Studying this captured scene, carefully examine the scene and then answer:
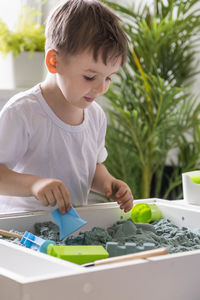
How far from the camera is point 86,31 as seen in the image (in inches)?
42.1

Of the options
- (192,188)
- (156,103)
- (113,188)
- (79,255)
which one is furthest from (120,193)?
(156,103)

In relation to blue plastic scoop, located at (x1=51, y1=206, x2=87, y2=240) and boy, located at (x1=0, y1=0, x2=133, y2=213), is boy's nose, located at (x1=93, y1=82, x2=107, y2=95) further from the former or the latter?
blue plastic scoop, located at (x1=51, y1=206, x2=87, y2=240)

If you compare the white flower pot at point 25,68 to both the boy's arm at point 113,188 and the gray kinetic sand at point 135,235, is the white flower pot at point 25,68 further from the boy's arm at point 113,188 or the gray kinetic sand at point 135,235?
the gray kinetic sand at point 135,235

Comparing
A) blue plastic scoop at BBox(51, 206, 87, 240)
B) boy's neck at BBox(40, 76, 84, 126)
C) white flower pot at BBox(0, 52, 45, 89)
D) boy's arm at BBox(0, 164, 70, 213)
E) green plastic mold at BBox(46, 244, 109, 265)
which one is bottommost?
green plastic mold at BBox(46, 244, 109, 265)

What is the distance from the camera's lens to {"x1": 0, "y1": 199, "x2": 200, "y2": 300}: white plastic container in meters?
0.58

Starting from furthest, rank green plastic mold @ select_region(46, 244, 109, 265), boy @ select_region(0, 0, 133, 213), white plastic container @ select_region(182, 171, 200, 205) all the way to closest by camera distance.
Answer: white plastic container @ select_region(182, 171, 200, 205)
boy @ select_region(0, 0, 133, 213)
green plastic mold @ select_region(46, 244, 109, 265)

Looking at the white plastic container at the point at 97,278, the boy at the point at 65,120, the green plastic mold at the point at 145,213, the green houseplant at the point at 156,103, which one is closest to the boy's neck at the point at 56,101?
the boy at the point at 65,120

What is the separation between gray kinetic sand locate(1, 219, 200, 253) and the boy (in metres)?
0.06

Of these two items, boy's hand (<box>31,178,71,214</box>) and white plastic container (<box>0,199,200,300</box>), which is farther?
boy's hand (<box>31,178,71,214</box>)

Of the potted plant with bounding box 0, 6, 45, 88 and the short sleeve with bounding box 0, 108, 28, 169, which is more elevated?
the potted plant with bounding box 0, 6, 45, 88

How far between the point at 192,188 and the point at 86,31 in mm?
458

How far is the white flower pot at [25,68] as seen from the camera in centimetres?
252

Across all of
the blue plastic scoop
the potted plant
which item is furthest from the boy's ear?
the potted plant

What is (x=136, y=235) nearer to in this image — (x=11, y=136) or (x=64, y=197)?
(x=64, y=197)
